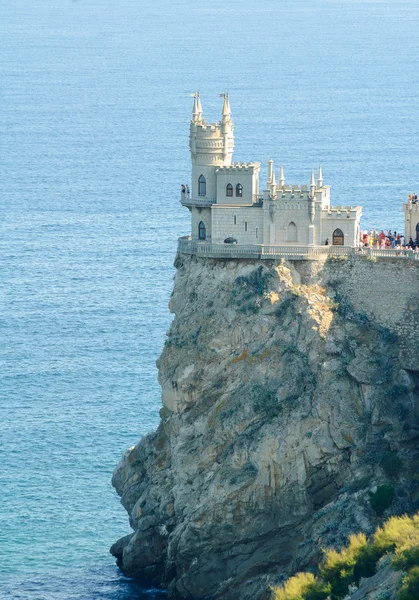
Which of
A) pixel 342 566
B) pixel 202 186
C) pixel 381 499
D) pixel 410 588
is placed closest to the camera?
pixel 410 588

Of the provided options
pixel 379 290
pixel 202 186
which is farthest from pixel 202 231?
pixel 379 290

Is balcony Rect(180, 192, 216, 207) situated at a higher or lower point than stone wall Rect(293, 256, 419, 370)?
higher

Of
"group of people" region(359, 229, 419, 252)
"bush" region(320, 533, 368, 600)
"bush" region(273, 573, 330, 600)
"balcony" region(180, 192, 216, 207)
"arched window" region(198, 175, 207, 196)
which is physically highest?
"arched window" region(198, 175, 207, 196)

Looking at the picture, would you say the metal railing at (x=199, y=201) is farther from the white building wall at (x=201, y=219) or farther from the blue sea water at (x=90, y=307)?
the blue sea water at (x=90, y=307)

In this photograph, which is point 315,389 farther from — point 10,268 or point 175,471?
point 10,268

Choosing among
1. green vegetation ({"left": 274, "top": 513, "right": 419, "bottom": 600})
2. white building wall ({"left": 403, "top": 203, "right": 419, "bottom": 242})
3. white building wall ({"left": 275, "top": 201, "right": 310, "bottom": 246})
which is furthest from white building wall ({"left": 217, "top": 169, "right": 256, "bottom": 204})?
green vegetation ({"left": 274, "top": 513, "right": 419, "bottom": 600})

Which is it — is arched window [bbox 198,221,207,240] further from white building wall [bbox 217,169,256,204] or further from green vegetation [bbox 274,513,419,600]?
green vegetation [bbox 274,513,419,600]

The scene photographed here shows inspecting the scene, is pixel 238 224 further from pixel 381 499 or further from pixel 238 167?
pixel 381 499
